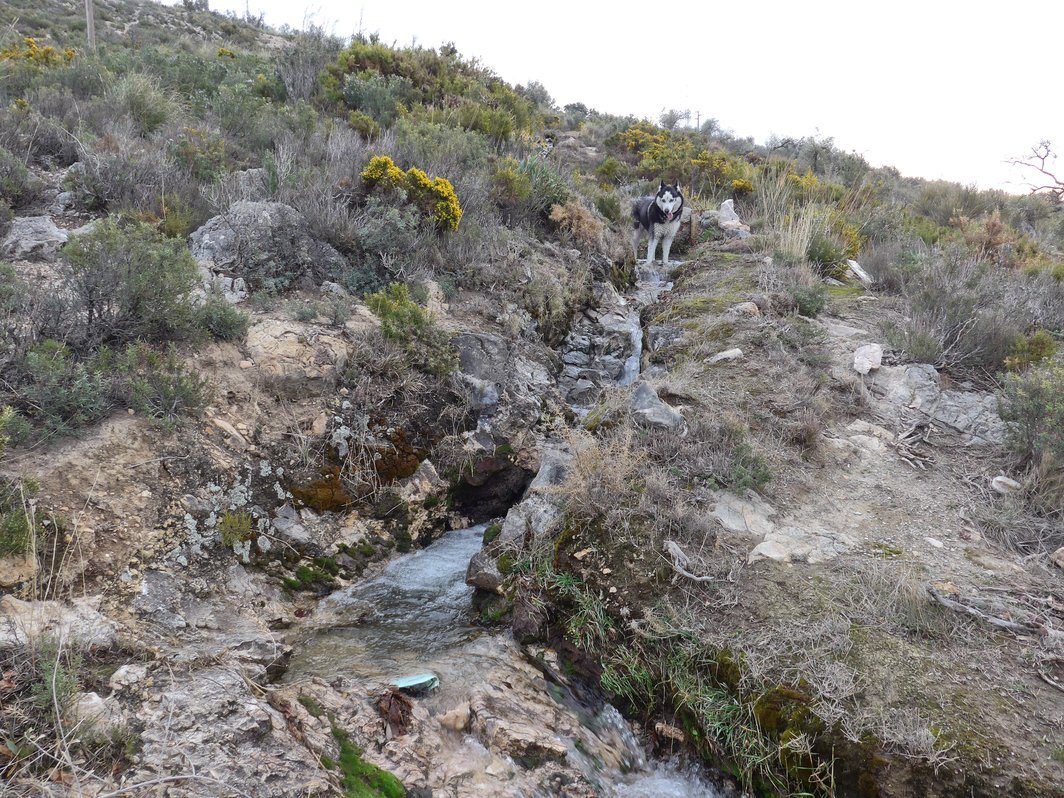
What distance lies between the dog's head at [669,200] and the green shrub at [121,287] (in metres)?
7.42

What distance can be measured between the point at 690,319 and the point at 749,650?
500cm

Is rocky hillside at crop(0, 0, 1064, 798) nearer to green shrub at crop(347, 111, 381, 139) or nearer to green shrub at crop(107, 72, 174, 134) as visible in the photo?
green shrub at crop(107, 72, 174, 134)

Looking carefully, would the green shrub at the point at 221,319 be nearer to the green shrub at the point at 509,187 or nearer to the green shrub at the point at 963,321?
the green shrub at the point at 509,187

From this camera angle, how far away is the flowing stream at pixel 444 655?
2908 millimetres

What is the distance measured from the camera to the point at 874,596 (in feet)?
10.8

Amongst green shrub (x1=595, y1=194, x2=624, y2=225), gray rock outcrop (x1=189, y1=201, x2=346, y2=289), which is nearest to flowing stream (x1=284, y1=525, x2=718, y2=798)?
gray rock outcrop (x1=189, y1=201, x2=346, y2=289)

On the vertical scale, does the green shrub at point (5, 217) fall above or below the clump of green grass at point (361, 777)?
above

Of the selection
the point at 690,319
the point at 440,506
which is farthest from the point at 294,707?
the point at 690,319

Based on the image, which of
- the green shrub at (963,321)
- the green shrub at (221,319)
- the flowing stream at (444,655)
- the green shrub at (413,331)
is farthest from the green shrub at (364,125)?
the green shrub at (963,321)

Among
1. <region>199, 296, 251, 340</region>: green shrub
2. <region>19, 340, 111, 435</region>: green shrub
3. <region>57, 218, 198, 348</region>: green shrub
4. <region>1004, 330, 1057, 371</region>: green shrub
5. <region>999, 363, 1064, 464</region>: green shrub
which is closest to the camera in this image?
<region>19, 340, 111, 435</region>: green shrub

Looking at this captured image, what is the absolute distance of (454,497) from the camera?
4.97m

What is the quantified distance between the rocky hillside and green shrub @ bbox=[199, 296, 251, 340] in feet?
0.07

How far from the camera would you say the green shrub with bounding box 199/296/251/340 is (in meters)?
4.31

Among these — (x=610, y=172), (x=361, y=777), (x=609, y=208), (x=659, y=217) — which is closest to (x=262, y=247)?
(x=361, y=777)
